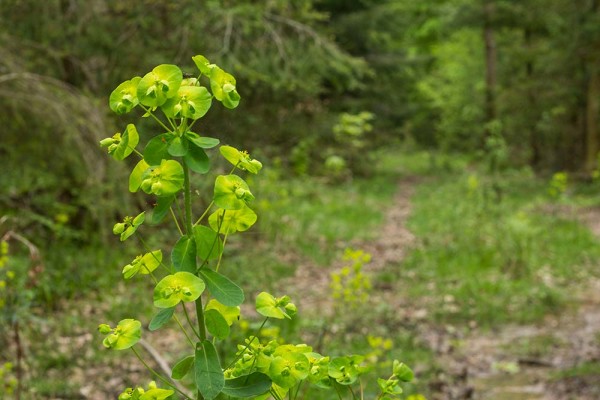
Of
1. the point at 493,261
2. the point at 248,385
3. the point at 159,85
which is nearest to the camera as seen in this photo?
the point at 159,85

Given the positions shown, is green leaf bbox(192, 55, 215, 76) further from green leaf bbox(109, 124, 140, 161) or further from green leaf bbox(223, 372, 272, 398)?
green leaf bbox(223, 372, 272, 398)

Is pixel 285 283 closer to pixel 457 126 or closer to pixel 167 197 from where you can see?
pixel 167 197

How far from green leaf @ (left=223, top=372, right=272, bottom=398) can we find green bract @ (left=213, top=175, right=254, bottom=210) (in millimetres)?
328

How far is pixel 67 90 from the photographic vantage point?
20.4ft

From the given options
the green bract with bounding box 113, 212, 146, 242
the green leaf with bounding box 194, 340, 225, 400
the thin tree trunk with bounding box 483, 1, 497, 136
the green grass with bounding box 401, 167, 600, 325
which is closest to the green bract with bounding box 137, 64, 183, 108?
the green bract with bounding box 113, 212, 146, 242

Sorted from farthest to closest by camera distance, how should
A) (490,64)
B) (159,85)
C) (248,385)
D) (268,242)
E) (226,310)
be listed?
(490,64) → (268,242) → (226,310) → (248,385) → (159,85)

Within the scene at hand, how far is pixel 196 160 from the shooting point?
4.76ft

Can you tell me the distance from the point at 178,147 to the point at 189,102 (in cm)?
9

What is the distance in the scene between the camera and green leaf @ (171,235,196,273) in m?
1.46

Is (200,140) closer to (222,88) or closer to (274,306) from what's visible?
(222,88)

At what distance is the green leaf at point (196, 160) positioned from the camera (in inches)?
56.6

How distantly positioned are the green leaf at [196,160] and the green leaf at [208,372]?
32 cm

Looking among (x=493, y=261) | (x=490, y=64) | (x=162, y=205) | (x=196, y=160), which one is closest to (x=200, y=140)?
(x=196, y=160)

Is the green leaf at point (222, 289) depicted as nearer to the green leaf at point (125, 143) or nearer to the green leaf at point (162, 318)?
the green leaf at point (162, 318)
